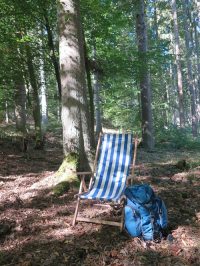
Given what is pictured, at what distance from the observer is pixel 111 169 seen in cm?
542

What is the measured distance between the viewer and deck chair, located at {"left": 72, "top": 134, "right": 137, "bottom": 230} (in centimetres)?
488

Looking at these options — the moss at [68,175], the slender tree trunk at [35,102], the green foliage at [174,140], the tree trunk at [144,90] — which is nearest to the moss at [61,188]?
the moss at [68,175]

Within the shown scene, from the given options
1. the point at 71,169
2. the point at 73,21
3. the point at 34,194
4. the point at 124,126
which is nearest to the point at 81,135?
the point at 71,169

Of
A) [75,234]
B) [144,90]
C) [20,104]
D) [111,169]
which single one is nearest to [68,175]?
[111,169]

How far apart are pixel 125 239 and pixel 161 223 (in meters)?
0.50

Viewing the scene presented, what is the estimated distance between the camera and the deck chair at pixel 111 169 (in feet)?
16.0

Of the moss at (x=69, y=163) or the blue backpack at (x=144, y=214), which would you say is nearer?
the blue backpack at (x=144, y=214)

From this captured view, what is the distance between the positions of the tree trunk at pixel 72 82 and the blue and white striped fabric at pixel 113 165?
0.90m

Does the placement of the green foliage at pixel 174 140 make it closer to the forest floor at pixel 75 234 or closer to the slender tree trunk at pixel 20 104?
the slender tree trunk at pixel 20 104

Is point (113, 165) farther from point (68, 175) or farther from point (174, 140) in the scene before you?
point (174, 140)

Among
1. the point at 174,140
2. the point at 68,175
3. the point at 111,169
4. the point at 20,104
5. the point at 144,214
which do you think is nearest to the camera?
the point at 144,214

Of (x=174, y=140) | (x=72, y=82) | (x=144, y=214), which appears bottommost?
(x=144, y=214)

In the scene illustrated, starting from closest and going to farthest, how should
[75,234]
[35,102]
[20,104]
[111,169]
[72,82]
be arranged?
[75,234] → [111,169] → [72,82] → [35,102] → [20,104]

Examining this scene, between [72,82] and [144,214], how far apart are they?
330cm
